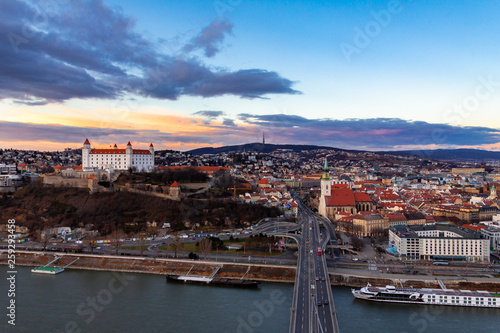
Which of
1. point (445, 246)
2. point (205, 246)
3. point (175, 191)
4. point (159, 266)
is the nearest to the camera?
point (159, 266)

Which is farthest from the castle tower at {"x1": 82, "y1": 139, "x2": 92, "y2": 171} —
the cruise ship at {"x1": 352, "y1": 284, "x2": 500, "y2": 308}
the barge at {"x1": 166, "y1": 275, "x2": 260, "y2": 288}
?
the cruise ship at {"x1": 352, "y1": 284, "x2": 500, "y2": 308}

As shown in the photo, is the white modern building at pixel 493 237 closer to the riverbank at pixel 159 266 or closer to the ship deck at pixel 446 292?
the ship deck at pixel 446 292

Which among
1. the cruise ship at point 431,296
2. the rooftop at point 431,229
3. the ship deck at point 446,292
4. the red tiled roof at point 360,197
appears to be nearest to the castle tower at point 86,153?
the red tiled roof at point 360,197

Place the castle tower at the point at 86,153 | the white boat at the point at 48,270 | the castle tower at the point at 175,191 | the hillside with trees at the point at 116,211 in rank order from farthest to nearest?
the castle tower at the point at 86,153, the castle tower at the point at 175,191, the hillside with trees at the point at 116,211, the white boat at the point at 48,270

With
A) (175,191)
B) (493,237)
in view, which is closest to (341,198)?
(493,237)

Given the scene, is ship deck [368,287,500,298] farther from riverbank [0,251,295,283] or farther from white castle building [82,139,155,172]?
white castle building [82,139,155,172]

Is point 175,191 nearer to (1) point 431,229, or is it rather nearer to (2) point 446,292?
(1) point 431,229
